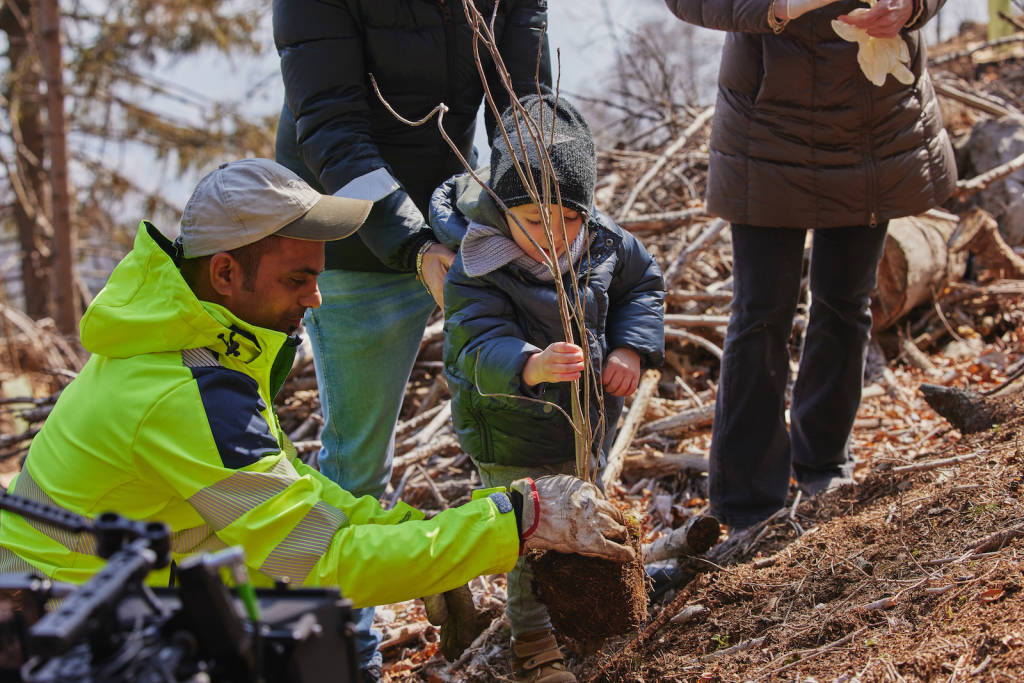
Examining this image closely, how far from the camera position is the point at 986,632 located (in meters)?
2.08

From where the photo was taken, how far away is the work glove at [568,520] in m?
2.19

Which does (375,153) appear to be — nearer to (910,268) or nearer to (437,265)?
(437,265)

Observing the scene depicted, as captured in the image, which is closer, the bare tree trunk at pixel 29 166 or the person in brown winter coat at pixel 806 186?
the person in brown winter coat at pixel 806 186

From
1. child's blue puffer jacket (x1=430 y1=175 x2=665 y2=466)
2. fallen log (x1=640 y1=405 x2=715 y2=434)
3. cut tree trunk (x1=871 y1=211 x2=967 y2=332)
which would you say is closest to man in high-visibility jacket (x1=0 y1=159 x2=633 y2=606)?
child's blue puffer jacket (x1=430 y1=175 x2=665 y2=466)

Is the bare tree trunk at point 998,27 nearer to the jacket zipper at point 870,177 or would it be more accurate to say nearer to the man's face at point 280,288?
the jacket zipper at point 870,177

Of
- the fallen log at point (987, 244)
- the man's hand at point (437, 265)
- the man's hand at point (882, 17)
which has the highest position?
the man's hand at point (882, 17)

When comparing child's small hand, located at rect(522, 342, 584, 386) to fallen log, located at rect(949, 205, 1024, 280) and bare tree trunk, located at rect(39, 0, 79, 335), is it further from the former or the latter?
bare tree trunk, located at rect(39, 0, 79, 335)

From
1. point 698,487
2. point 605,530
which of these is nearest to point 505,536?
point 605,530

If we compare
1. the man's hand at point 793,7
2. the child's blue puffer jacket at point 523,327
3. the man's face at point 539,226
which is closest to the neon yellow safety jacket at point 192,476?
the child's blue puffer jacket at point 523,327

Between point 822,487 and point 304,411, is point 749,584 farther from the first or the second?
point 304,411

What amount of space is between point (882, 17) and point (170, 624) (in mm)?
2963

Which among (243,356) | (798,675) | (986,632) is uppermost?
(243,356)

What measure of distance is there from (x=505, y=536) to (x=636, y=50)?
686cm

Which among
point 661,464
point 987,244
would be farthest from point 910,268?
point 661,464
